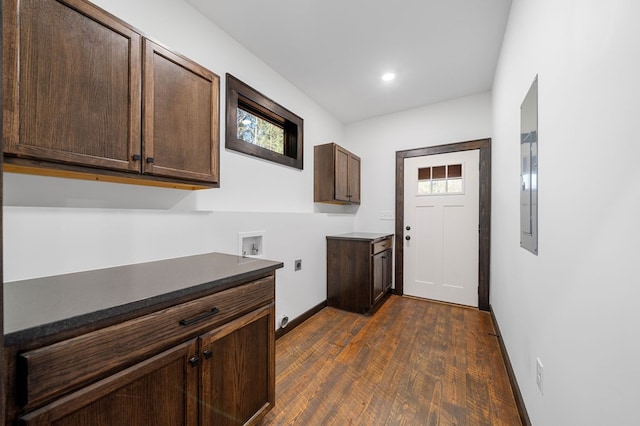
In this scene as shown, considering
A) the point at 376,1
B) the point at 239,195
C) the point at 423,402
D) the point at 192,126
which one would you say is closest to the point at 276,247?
the point at 239,195

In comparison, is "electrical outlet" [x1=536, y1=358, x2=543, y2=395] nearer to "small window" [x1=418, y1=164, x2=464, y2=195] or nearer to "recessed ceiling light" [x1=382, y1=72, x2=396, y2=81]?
"small window" [x1=418, y1=164, x2=464, y2=195]

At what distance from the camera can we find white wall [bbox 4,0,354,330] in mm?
1166

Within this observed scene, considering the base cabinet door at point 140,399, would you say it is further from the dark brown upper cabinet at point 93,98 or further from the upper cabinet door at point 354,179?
the upper cabinet door at point 354,179

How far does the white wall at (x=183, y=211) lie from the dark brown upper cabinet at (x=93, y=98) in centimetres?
20

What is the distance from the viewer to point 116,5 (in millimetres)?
1448

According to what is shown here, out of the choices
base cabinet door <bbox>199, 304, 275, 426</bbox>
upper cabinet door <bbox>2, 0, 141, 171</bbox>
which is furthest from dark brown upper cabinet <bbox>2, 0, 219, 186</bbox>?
base cabinet door <bbox>199, 304, 275, 426</bbox>

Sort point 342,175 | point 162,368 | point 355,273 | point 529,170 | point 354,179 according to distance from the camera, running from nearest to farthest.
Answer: point 162,368 → point 529,170 → point 355,273 → point 342,175 → point 354,179

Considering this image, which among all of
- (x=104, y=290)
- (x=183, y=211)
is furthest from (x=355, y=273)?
(x=104, y=290)

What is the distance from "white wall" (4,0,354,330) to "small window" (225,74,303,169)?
8cm

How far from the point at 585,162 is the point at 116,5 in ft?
7.70

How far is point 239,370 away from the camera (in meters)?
1.26

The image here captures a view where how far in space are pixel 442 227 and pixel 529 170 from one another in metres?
2.10

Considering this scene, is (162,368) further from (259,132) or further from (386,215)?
(386,215)

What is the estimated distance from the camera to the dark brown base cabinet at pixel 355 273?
2990mm
